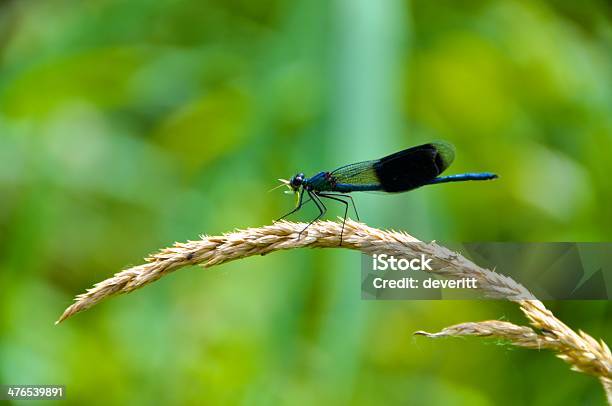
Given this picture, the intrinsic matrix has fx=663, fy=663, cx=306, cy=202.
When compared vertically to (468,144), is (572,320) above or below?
below

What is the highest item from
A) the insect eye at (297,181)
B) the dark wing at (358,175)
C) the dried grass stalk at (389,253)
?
the dark wing at (358,175)

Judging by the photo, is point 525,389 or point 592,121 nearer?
point 525,389

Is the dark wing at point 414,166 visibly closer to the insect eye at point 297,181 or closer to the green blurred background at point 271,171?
the insect eye at point 297,181

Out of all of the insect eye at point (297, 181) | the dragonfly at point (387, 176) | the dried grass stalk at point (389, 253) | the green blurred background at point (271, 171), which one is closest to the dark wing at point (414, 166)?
the dragonfly at point (387, 176)

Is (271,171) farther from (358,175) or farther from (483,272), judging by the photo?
(483,272)

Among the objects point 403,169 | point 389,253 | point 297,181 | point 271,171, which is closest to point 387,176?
point 403,169

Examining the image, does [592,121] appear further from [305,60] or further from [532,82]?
[305,60]

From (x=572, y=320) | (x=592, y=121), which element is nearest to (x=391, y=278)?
(x=572, y=320)
